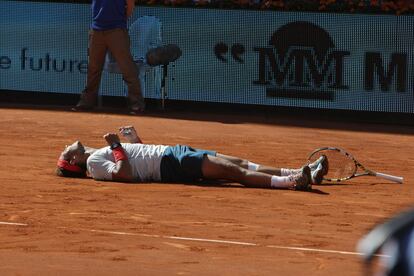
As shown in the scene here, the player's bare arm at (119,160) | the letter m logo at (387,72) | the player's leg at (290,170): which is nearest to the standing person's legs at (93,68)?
the letter m logo at (387,72)

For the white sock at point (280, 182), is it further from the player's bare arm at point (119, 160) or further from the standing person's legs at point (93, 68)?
the standing person's legs at point (93, 68)

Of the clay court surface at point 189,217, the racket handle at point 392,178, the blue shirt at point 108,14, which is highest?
the blue shirt at point 108,14

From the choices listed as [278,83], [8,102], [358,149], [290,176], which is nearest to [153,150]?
[290,176]

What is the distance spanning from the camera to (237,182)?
10.4m

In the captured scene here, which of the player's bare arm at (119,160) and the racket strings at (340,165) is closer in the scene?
the player's bare arm at (119,160)

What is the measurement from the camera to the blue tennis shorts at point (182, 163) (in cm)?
1021

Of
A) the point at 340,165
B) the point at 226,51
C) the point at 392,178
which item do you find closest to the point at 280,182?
the point at 340,165

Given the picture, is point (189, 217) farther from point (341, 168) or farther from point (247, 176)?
point (341, 168)

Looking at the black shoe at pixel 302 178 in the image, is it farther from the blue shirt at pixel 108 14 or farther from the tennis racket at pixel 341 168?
the blue shirt at pixel 108 14

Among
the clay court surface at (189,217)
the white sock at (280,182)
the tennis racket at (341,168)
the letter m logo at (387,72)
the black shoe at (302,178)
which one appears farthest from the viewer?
the letter m logo at (387,72)

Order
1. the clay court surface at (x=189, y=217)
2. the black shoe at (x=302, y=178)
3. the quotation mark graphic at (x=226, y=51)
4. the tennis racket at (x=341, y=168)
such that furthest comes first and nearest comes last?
the quotation mark graphic at (x=226, y=51) < the tennis racket at (x=341, y=168) < the black shoe at (x=302, y=178) < the clay court surface at (x=189, y=217)

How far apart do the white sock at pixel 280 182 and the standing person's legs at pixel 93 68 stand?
778 centimetres

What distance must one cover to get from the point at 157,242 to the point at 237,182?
2750 mm

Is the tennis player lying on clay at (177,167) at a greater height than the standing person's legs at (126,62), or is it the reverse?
the standing person's legs at (126,62)
